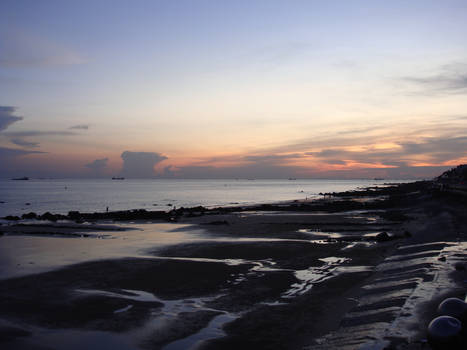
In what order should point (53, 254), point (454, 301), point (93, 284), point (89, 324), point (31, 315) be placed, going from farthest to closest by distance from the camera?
1. point (53, 254)
2. point (93, 284)
3. point (31, 315)
4. point (89, 324)
5. point (454, 301)

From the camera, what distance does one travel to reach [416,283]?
12.0 meters

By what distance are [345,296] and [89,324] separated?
7309 millimetres

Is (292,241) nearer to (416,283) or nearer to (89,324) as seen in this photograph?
(416,283)

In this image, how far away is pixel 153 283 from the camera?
46.9 feet

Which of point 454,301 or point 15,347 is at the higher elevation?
point 454,301

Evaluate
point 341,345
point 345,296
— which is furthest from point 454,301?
point 345,296

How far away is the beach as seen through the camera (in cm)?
895

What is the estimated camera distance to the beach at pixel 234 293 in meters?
8.95

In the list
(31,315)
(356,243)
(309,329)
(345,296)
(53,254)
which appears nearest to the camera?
(309,329)

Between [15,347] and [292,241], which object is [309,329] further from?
[292,241]

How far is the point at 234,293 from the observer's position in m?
12.8

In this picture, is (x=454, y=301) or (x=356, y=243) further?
(x=356, y=243)

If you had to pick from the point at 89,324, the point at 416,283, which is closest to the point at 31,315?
the point at 89,324

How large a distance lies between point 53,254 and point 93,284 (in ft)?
27.1
